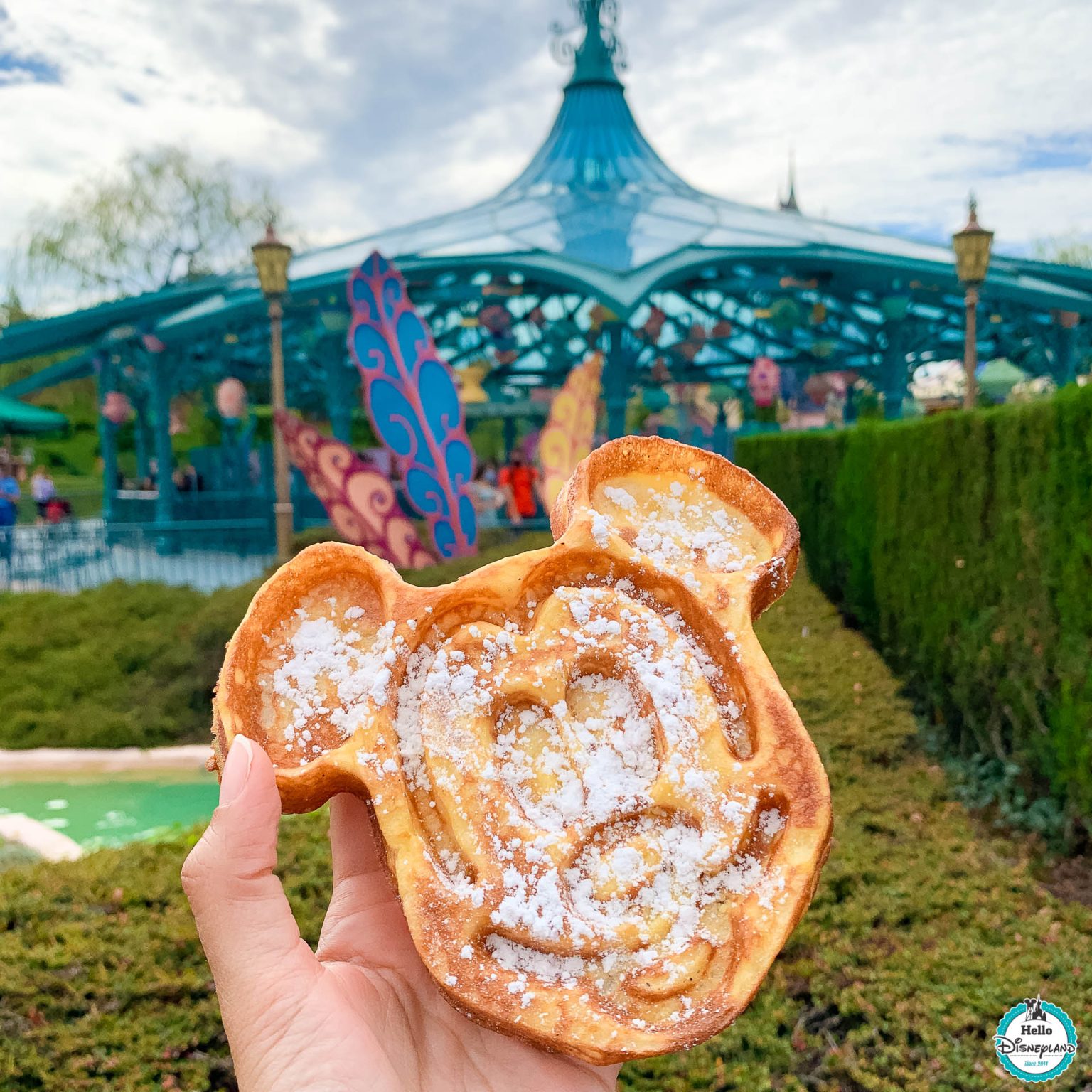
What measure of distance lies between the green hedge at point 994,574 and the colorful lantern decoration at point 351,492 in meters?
4.92

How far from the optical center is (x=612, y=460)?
6.30 feet

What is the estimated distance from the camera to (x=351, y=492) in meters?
9.87

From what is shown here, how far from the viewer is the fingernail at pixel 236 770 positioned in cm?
144

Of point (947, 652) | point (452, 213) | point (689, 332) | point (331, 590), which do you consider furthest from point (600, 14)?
point (331, 590)

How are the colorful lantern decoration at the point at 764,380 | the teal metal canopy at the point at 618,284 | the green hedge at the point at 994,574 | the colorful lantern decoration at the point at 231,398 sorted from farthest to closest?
the colorful lantern decoration at the point at 764,380 < the colorful lantern decoration at the point at 231,398 < the teal metal canopy at the point at 618,284 < the green hedge at the point at 994,574

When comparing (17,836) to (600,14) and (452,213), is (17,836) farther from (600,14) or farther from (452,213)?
(600,14)

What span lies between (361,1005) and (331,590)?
0.74m

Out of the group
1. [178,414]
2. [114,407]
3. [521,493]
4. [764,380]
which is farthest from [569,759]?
[178,414]

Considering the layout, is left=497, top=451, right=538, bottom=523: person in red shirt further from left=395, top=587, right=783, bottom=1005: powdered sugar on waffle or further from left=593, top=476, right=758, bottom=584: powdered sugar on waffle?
left=395, top=587, right=783, bottom=1005: powdered sugar on waffle

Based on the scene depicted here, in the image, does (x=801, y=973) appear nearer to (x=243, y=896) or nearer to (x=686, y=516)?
(x=686, y=516)

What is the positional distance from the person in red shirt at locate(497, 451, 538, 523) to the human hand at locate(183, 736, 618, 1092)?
13.3 metres

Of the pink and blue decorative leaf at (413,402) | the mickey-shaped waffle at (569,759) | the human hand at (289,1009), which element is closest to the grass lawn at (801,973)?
the human hand at (289,1009)

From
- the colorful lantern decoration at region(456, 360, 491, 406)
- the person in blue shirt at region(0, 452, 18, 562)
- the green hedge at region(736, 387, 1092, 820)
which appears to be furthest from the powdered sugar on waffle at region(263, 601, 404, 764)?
the colorful lantern decoration at region(456, 360, 491, 406)

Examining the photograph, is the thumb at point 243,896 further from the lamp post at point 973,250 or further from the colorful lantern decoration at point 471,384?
the colorful lantern decoration at point 471,384
